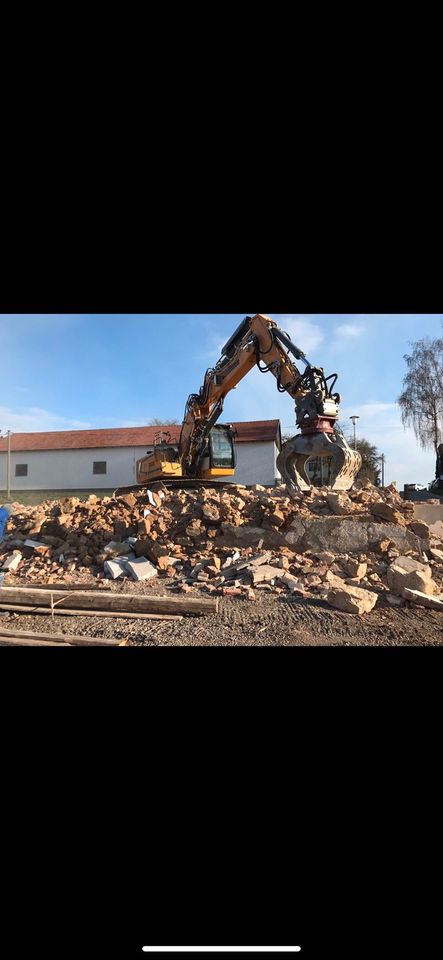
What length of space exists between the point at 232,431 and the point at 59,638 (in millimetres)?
7378

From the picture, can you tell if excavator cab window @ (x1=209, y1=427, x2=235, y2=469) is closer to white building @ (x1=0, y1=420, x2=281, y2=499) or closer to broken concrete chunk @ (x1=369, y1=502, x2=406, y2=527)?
broken concrete chunk @ (x1=369, y1=502, x2=406, y2=527)

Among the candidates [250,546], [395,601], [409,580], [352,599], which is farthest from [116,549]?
[409,580]

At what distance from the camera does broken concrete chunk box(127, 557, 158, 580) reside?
6.43 metres

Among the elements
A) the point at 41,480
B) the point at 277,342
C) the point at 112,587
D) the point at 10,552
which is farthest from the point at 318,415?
the point at 41,480

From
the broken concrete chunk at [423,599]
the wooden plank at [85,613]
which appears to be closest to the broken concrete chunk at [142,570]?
the wooden plank at [85,613]

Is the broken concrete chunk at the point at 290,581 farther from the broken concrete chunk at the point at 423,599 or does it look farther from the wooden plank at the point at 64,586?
the wooden plank at the point at 64,586

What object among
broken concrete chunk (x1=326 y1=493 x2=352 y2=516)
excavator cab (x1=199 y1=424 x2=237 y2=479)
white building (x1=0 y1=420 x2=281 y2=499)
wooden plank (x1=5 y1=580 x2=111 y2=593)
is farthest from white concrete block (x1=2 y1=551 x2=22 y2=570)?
white building (x1=0 y1=420 x2=281 y2=499)

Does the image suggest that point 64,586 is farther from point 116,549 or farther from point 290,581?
point 290,581

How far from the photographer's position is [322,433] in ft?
23.5

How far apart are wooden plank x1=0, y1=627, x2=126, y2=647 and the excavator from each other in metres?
4.14

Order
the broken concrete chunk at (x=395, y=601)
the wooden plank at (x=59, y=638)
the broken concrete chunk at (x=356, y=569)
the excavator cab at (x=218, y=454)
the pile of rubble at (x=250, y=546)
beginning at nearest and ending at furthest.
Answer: the wooden plank at (x=59, y=638)
the broken concrete chunk at (x=395, y=601)
the pile of rubble at (x=250, y=546)
the broken concrete chunk at (x=356, y=569)
the excavator cab at (x=218, y=454)

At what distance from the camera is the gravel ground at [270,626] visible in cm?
450

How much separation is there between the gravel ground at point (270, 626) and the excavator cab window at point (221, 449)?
206 inches

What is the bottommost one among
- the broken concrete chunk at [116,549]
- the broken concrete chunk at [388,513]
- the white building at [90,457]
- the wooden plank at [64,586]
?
the wooden plank at [64,586]
